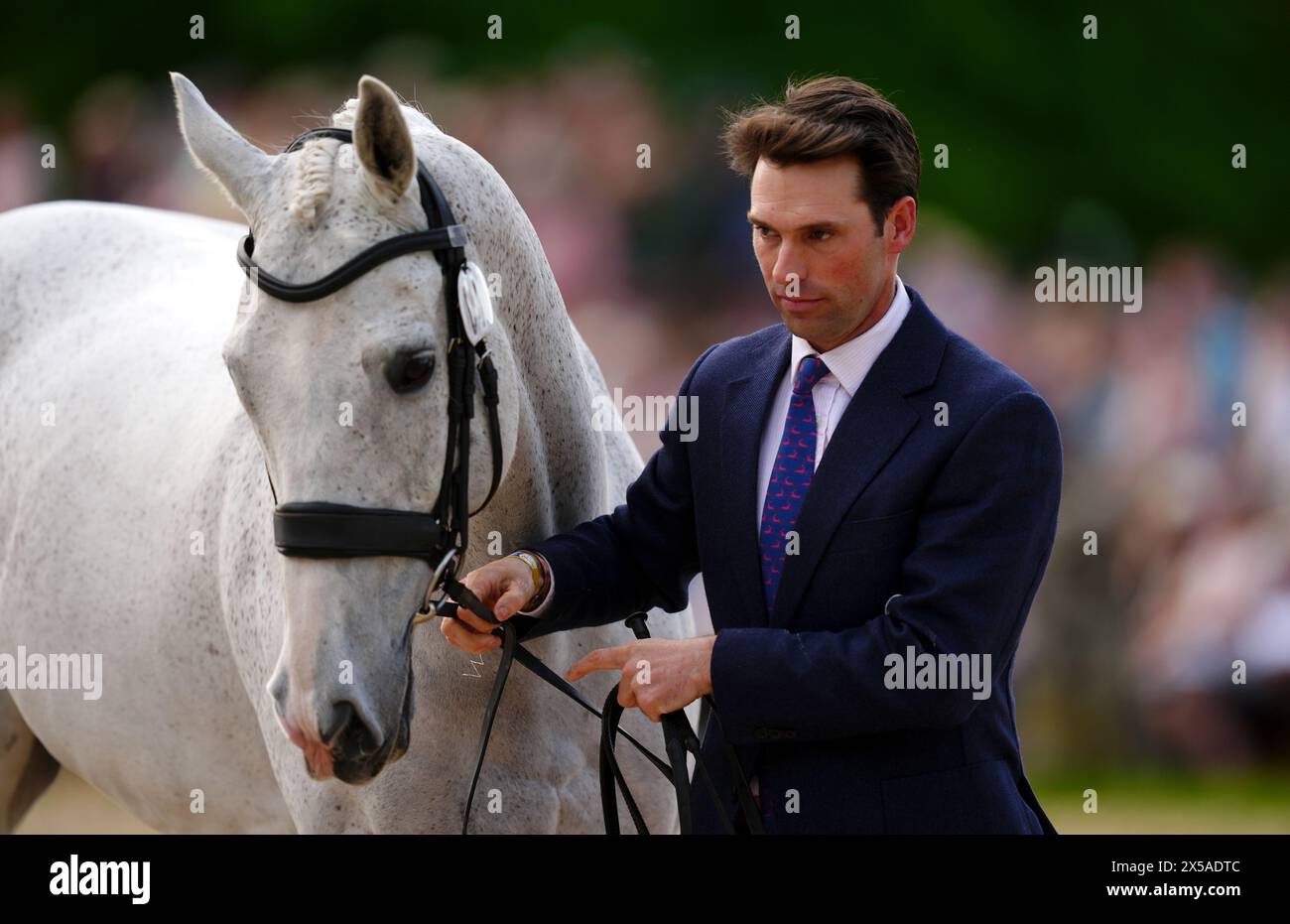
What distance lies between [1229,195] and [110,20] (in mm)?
6154

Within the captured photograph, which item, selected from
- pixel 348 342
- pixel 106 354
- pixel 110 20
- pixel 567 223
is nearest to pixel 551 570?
pixel 348 342

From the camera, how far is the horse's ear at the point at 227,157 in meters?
2.43

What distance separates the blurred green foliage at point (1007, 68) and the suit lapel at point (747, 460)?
542cm

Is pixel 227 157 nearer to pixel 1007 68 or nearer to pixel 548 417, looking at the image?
pixel 548 417

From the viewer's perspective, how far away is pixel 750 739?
95.3 inches

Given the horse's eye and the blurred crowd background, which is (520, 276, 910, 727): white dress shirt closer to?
the horse's eye

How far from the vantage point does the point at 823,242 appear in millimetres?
2406

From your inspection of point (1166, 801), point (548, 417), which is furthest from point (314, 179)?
point (1166, 801)

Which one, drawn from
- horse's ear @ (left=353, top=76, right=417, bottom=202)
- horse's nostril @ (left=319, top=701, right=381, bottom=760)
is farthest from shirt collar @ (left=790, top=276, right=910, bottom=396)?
horse's nostril @ (left=319, top=701, right=381, bottom=760)

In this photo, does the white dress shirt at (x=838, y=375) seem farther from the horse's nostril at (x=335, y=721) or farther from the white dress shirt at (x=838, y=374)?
the horse's nostril at (x=335, y=721)

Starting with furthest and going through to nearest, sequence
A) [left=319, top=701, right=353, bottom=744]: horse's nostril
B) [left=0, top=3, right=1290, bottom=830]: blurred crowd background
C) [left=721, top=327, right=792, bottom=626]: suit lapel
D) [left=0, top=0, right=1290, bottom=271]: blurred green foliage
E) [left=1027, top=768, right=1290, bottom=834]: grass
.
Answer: [left=0, top=0, right=1290, bottom=271]: blurred green foliage → [left=0, top=3, right=1290, bottom=830]: blurred crowd background → [left=1027, top=768, right=1290, bottom=834]: grass → [left=721, top=327, right=792, bottom=626]: suit lapel → [left=319, top=701, right=353, bottom=744]: horse's nostril

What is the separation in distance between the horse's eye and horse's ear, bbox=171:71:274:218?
1.33 feet

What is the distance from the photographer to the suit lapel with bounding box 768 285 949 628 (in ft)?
7.84
